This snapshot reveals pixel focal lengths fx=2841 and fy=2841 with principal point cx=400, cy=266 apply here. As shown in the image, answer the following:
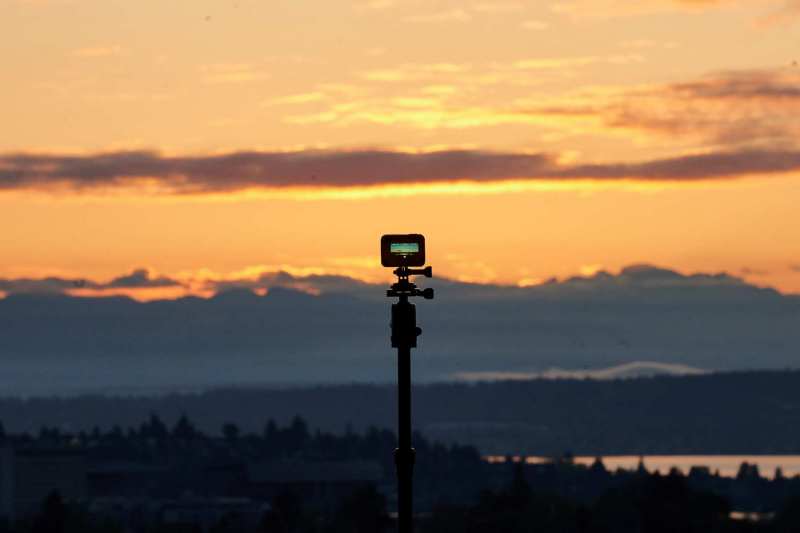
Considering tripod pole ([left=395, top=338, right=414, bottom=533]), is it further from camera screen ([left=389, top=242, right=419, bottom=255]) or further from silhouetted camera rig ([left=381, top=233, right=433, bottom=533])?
camera screen ([left=389, top=242, right=419, bottom=255])

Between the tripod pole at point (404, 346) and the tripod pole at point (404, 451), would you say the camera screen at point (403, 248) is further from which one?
→ the tripod pole at point (404, 451)

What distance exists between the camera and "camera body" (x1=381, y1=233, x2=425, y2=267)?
48.0 meters

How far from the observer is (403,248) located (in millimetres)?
48312

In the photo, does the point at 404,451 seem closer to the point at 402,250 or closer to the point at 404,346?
the point at 404,346

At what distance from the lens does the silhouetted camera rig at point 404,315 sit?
47.3 m

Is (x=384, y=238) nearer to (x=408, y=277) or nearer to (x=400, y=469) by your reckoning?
(x=408, y=277)

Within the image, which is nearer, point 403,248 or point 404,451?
point 404,451

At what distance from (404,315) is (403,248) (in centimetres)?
129

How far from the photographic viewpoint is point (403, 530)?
4616cm

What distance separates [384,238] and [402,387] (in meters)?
2.55

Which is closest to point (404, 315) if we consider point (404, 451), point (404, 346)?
point (404, 346)

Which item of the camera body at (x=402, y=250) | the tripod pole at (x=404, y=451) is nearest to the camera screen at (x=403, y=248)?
the camera body at (x=402, y=250)

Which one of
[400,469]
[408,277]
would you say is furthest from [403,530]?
[408,277]

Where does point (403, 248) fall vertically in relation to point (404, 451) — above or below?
above
